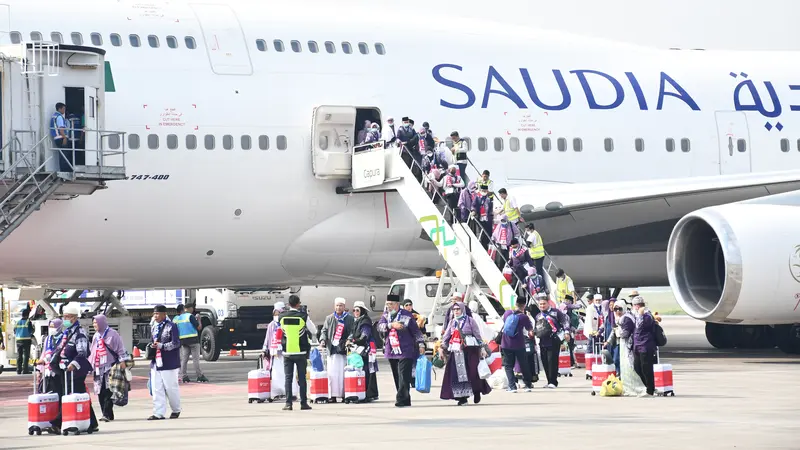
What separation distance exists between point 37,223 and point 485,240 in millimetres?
6926

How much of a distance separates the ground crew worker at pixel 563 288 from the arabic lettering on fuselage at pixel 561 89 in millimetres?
3254

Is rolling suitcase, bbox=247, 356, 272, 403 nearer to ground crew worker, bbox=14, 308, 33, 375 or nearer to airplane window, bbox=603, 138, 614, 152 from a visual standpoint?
ground crew worker, bbox=14, 308, 33, 375

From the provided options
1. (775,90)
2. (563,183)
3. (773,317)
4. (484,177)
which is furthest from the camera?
(775,90)

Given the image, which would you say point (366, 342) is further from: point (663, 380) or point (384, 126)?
point (384, 126)

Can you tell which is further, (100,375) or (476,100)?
(476,100)

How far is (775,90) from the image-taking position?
81.9ft

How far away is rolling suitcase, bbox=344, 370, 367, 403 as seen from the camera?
1588cm

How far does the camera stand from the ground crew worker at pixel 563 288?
2102cm

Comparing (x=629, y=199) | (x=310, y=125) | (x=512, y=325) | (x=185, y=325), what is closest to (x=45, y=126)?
(x=185, y=325)

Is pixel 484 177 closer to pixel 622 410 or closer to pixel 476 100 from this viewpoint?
pixel 476 100

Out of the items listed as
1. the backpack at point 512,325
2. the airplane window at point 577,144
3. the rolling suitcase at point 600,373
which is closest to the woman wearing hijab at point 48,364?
the backpack at point 512,325

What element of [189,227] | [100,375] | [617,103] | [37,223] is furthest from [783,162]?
[100,375]

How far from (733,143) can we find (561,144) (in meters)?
3.41

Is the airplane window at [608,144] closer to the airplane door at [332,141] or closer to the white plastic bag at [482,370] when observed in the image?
the airplane door at [332,141]
